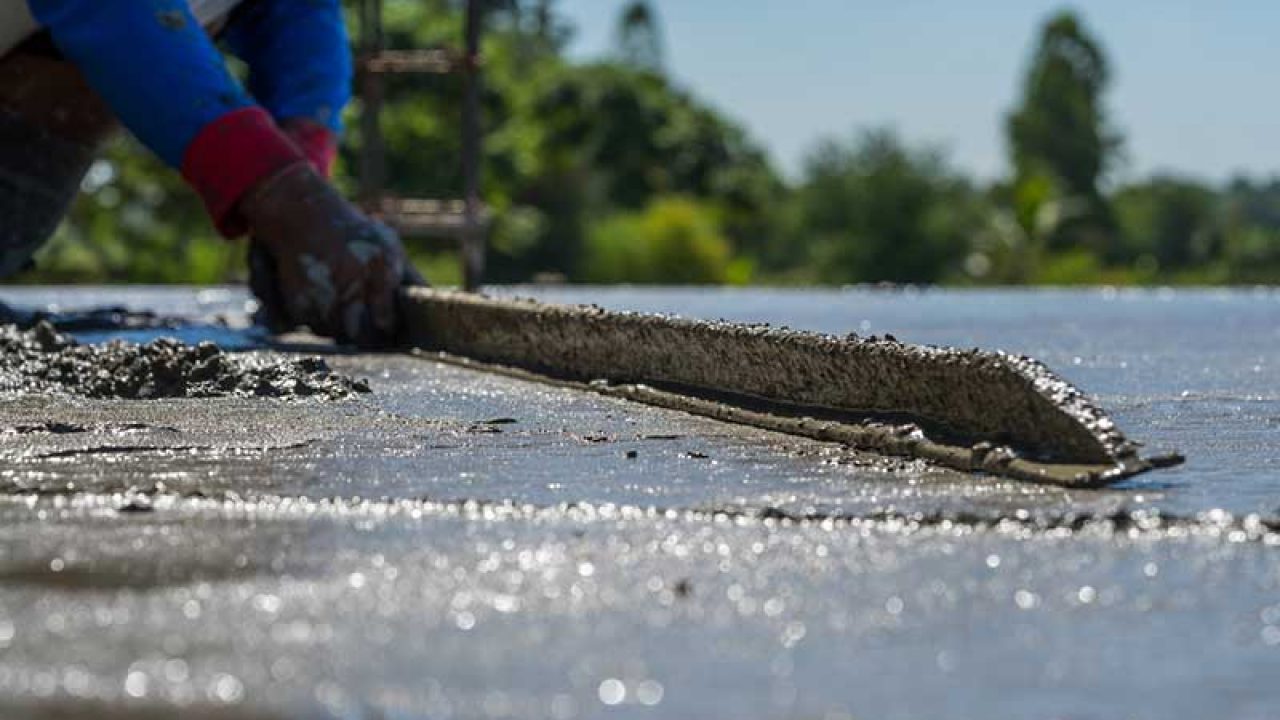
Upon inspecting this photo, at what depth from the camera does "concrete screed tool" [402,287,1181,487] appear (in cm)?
531

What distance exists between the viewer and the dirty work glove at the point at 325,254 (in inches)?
422

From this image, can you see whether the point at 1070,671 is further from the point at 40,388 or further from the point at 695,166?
the point at 695,166

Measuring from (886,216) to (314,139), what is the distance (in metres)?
50.1

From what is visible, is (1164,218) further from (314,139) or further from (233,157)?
(233,157)

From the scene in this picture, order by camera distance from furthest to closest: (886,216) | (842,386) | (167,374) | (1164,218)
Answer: (1164,218) < (886,216) < (167,374) < (842,386)

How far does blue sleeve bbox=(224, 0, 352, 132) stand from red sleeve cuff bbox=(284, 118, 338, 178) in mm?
35

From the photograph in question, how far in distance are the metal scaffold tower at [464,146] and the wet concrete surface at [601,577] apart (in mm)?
11863

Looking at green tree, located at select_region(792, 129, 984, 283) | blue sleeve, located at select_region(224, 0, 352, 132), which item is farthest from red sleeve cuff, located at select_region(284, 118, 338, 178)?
green tree, located at select_region(792, 129, 984, 283)

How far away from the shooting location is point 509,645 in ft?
10.5

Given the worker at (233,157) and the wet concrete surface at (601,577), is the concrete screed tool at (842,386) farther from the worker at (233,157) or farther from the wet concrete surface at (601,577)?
the worker at (233,157)

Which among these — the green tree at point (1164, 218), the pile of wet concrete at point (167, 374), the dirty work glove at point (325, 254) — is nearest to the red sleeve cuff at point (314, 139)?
the dirty work glove at point (325, 254)

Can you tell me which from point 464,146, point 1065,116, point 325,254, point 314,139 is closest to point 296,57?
point 314,139

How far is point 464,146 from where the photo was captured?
63.2ft

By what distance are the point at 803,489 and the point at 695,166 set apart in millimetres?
61619
